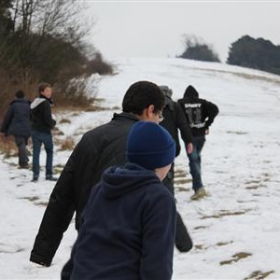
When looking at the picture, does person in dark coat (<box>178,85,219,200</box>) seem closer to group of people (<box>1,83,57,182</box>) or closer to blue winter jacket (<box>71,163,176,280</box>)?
group of people (<box>1,83,57,182</box>)

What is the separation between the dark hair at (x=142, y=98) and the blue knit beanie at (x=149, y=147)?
79 cm

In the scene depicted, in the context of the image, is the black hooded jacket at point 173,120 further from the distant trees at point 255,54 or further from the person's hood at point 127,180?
the distant trees at point 255,54

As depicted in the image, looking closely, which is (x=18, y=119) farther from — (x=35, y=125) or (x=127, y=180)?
(x=127, y=180)

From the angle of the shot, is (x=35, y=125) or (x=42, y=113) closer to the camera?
(x=42, y=113)

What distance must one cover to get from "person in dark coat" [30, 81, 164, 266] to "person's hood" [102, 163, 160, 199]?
2.51 feet

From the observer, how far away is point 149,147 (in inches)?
102

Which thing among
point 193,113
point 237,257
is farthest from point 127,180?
point 193,113

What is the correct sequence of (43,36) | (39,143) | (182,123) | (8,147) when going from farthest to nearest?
(43,36) → (8,147) → (39,143) → (182,123)

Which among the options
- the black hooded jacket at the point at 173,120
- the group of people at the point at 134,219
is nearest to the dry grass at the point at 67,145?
the black hooded jacket at the point at 173,120

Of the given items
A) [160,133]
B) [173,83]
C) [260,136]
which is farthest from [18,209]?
[173,83]

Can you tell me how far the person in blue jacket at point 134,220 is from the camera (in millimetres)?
2443

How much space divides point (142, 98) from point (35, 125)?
23.3ft

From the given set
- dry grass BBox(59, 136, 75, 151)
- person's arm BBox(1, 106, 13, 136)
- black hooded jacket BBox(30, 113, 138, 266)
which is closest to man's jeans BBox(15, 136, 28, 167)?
person's arm BBox(1, 106, 13, 136)

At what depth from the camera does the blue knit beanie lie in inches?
102
